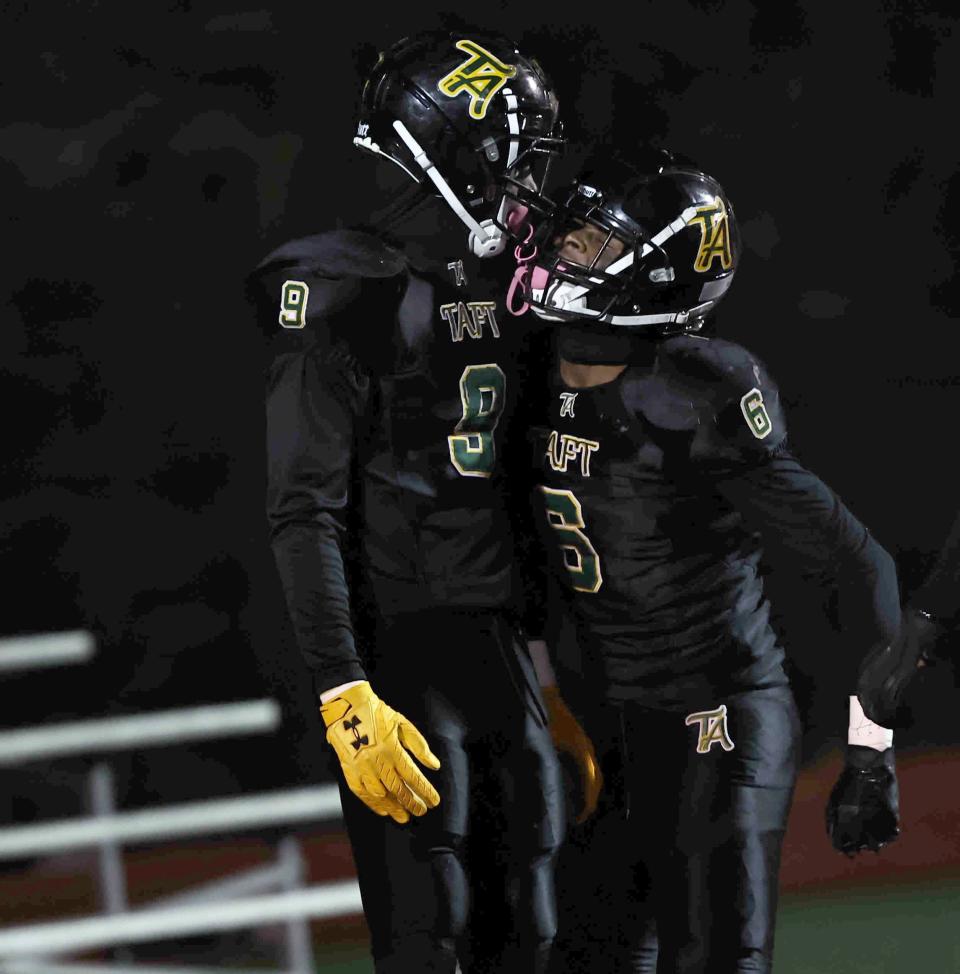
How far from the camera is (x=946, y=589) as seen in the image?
2.04 m

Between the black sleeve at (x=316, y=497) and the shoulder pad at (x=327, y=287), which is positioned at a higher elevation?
the shoulder pad at (x=327, y=287)

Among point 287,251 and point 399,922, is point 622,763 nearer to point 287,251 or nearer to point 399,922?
point 399,922

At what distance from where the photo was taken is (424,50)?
214 centimetres

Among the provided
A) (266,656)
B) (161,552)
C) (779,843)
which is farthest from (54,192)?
(779,843)


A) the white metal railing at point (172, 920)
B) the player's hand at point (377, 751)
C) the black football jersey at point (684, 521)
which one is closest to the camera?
the player's hand at point (377, 751)

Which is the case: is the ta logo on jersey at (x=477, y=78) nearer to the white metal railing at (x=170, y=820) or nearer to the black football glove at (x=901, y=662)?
the black football glove at (x=901, y=662)

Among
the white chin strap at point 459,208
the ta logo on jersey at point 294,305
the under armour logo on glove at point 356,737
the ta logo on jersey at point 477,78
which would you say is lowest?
the under armour logo on glove at point 356,737

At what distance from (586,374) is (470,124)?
32 centimetres

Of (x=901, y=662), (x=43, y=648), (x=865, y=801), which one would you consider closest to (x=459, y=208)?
(x=901, y=662)

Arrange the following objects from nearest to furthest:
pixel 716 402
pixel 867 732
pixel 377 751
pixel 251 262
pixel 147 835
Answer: pixel 377 751 < pixel 716 402 < pixel 867 732 < pixel 147 835 < pixel 251 262

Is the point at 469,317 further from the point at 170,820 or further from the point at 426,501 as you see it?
the point at 170,820

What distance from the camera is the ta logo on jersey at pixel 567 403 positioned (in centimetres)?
215

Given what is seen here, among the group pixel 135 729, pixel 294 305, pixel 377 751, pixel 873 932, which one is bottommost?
pixel 873 932

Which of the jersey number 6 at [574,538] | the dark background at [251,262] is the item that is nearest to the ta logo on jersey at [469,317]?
the jersey number 6 at [574,538]
